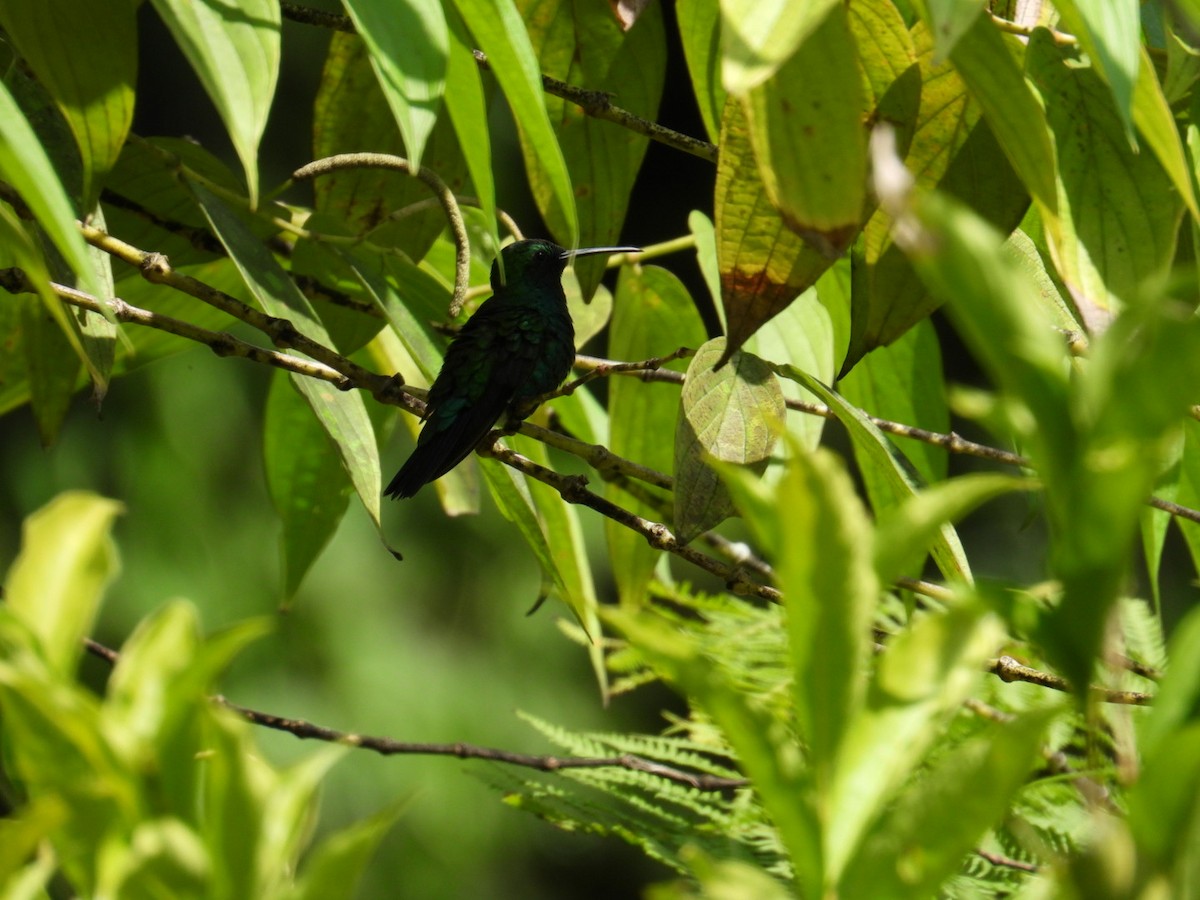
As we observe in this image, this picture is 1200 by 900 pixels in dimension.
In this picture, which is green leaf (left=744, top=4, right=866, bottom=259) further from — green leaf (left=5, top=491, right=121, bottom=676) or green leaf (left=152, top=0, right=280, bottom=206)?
green leaf (left=5, top=491, right=121, bottom=676)

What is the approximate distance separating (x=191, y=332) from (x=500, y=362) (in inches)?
40.8

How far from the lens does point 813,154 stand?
85cm

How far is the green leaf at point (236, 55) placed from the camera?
0.76m

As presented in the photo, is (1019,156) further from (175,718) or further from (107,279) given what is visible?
(107,279)

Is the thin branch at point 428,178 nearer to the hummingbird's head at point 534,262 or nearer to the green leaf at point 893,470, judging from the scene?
the green leaf at point 893,470

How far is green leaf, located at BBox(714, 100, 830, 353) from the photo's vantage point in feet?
3.24

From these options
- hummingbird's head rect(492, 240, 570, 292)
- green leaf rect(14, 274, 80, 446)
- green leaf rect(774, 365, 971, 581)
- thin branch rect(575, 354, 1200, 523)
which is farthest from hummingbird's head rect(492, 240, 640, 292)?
green leaf rect(774, 365, 971, 581)

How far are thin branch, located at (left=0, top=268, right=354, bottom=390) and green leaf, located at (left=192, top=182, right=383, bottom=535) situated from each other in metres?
0.02

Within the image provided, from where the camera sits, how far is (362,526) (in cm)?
493

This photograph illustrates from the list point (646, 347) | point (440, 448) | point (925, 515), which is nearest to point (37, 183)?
point (925, 515)

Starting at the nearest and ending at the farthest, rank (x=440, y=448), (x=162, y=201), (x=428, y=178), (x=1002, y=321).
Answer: (x=1002, y=321) → (x=428, y=178) → (x=162, y=201) → (x=440, y=448)

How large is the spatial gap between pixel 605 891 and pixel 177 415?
10.7 ft

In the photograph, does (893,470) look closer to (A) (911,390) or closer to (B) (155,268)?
(A) (911,390)

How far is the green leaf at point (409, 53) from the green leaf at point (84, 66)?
0.29 m
